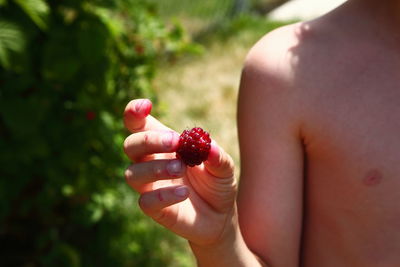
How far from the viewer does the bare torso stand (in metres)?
1.30

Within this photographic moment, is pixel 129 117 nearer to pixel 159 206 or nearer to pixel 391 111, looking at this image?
pixel 159 206

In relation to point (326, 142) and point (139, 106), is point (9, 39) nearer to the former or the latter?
point (139, 106)

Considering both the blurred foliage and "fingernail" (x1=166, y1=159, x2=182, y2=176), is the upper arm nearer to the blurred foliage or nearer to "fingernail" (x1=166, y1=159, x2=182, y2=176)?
"fingernail" (x1=166, y1=159, x2=182, y2=176)

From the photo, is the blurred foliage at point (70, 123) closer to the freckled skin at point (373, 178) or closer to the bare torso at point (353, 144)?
the bare torso at point (353, 144)

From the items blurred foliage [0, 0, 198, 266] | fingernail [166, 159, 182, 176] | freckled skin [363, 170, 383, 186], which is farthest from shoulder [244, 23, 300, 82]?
blurred foliage [0, 0, 198, 266]

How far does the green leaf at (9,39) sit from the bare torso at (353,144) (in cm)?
100

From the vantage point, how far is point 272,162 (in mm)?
1325

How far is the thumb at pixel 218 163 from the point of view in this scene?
1078mm

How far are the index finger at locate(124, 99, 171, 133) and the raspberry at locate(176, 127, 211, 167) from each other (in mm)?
80

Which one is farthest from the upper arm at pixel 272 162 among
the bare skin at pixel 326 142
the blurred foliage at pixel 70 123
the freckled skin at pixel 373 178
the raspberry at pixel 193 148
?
the blurred foliage at pixel 70 123

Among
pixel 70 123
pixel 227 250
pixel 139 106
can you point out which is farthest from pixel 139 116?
pixel 70 123

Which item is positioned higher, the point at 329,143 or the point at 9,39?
the point at 9,39

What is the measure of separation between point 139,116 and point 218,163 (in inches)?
6.9

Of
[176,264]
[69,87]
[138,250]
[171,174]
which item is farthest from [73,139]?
[171,174]
